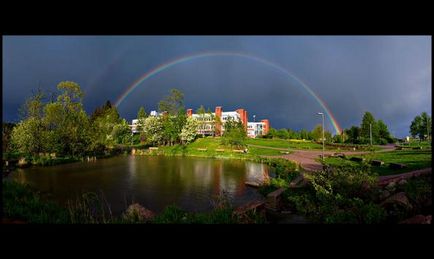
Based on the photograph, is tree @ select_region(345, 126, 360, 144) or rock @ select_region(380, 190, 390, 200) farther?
tree @ select_region(345, 126, 360, 144)

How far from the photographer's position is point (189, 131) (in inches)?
1430

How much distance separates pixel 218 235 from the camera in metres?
2.78

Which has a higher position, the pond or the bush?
the bush

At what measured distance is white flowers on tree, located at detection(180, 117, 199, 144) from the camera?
3566 cm

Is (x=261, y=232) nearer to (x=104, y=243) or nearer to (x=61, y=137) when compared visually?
(x=104, y=243)

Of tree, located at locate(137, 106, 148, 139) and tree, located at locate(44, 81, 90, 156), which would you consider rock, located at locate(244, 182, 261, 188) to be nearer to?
tree, located at locate(44, 81, 90, 156)

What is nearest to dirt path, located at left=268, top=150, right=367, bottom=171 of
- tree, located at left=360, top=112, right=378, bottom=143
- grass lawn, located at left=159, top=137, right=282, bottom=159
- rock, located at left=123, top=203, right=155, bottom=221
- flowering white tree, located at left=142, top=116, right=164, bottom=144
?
grass lawn, located at left=159, top=137, right=282, bottom=159

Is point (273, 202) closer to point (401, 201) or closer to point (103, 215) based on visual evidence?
point (401, 201)

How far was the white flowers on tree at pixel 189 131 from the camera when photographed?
35656mm

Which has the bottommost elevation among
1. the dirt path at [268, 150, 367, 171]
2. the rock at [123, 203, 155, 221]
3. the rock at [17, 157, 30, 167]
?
Result: the dirt path at [268, 150, 367, 171]

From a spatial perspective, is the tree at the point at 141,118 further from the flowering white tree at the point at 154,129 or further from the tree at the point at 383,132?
the tree at the point at 383,132

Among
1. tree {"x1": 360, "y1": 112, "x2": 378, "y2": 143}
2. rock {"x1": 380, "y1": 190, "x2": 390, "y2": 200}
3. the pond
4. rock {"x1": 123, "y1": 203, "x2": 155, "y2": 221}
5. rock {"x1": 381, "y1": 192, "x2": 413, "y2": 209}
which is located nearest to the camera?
rock {"x1": 381, "y1": 192, "x2": 413, "y2": 209}
